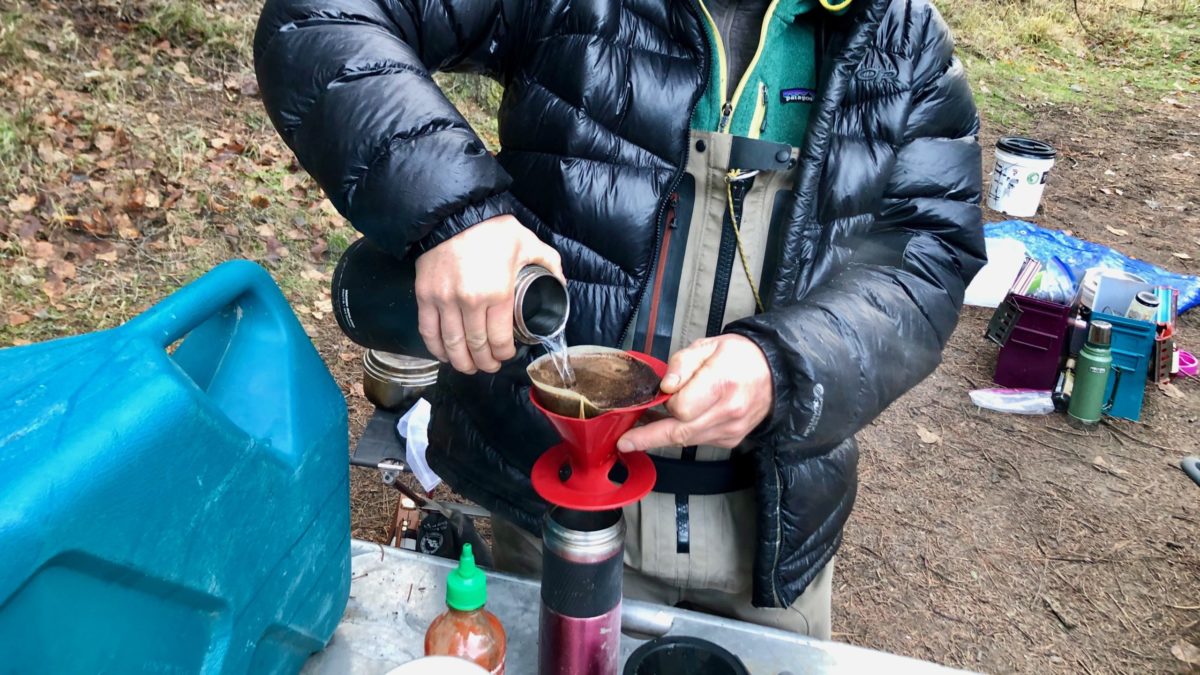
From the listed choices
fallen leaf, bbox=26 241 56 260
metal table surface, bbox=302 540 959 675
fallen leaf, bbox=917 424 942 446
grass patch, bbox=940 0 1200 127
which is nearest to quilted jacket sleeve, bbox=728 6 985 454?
metal table surface, bbox=302 540 959 675

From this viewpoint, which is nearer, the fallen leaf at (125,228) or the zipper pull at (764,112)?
the zipper pull at (764,112)

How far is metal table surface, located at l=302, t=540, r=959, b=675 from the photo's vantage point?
1.38 m

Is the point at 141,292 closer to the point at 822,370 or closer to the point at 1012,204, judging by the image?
the point at 822,370

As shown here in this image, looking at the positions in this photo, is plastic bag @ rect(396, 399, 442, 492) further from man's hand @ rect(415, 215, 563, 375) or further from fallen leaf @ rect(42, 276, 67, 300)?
fallen leaf @ rect(42, 276, 67, 300)

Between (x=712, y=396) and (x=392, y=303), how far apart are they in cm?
55

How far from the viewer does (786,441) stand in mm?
1405

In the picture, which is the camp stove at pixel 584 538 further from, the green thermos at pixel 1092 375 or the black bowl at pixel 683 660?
the green thermos at pixel 1092 375

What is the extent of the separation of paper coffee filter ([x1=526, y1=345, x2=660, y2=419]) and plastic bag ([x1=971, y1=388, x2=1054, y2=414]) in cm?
399

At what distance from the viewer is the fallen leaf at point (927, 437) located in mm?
4430

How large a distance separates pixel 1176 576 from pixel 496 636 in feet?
11.6

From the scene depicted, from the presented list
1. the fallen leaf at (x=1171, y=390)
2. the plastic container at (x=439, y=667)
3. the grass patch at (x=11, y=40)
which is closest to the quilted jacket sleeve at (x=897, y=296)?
the plastic container at (x=439, y=667)

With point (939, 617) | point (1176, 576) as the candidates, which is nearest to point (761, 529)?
Answer: point (939, 617)

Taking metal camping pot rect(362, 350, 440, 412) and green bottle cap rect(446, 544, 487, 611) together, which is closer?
green bottle cap rect(446, 544, 487, 611)

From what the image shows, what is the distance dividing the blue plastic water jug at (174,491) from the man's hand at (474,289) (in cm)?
21
